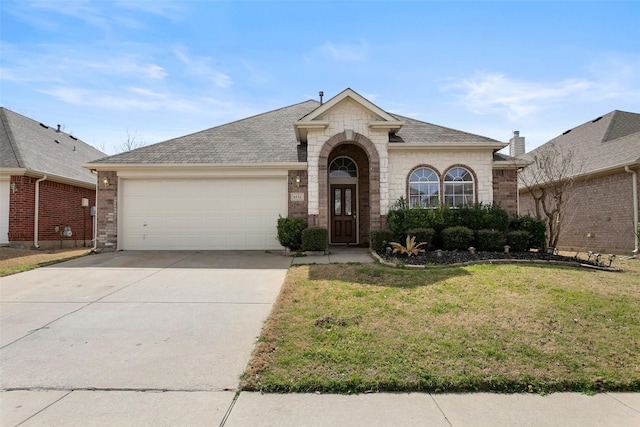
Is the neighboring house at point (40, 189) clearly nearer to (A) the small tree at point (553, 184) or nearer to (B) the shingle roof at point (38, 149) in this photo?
(B) the shingle roof at point (38, 149)

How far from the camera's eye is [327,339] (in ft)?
14.2

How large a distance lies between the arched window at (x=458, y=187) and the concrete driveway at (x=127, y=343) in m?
6.95

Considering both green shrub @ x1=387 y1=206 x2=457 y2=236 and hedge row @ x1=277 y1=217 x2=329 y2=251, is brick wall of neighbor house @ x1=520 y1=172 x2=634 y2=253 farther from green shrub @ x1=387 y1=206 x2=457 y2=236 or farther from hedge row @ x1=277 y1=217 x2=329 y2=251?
hedge row @ x1=277 y1=217 x2=329 y2=251

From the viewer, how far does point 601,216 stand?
13492 mm

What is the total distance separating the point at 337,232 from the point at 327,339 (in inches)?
363

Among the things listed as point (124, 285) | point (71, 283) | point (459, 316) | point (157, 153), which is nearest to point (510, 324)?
point (459, 316)

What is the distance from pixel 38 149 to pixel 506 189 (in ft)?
61.7

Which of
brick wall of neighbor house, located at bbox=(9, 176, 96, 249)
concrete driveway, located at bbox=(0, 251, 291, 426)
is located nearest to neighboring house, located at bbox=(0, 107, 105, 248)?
brick wall of neighbor house, located at bbox=(9, 176, 96, 249)

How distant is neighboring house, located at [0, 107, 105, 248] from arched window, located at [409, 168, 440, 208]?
537 inches

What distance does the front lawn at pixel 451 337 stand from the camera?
3.51m

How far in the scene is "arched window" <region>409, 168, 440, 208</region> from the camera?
478 inches

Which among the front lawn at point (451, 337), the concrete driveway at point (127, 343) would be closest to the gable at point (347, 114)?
the concrete driveway at point (127, 343)

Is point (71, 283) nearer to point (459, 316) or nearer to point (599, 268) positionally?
point (459, 316)

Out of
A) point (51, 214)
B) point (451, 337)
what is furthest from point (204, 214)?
point (451, 337)
